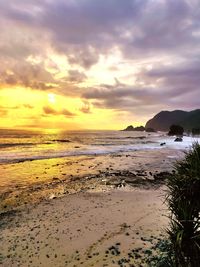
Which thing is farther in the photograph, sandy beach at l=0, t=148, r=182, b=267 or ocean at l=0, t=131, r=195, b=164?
ocean at l=0, t=131, r=195, b=164

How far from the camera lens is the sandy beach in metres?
9.01

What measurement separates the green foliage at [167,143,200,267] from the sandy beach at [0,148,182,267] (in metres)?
2.27

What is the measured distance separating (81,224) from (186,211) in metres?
6.05

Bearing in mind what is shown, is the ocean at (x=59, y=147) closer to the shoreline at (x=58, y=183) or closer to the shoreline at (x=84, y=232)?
the shoreline at (x=58, y=183)

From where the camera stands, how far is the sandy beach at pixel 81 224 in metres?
9.01

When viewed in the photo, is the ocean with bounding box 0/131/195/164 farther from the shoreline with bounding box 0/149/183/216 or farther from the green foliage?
the green foliage

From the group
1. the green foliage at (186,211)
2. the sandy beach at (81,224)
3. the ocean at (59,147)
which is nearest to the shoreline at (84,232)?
the sandy beach at (81,224)

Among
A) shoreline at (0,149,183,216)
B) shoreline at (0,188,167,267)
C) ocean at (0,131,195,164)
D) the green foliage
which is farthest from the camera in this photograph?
ocean at (0,131,195,164)

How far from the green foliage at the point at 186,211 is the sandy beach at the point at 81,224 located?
2269 millimetres

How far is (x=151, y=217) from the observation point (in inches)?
492

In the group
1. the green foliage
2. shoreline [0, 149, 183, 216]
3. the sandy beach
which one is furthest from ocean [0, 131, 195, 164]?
the green foliage

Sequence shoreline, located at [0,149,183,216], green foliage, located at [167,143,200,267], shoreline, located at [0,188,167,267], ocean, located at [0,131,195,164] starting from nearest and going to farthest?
1. green foliage, located at [167,143,200,267]
2. shoreline, located at [0,188,167,267]
3. shoreline, located at [0,149,183,216]
4. ocean, located at [0,131,195,164]

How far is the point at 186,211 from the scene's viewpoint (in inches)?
262

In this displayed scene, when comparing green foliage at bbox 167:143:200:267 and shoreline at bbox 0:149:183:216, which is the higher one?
green foliage at bbox 167:143:200:267
